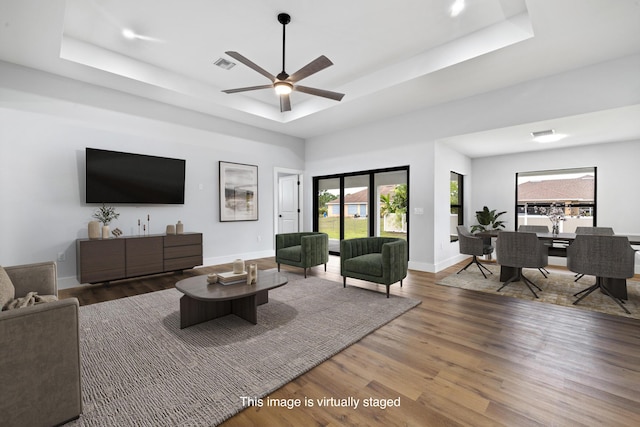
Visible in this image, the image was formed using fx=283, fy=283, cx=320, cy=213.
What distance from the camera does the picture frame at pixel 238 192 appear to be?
19.1 ft

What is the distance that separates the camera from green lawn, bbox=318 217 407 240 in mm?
6355

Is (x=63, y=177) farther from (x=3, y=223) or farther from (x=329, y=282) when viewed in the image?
(x=329, y=282)

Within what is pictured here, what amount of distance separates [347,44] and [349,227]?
398 cm

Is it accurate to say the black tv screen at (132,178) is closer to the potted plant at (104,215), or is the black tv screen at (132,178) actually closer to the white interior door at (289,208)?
the potted plant at (104,215)

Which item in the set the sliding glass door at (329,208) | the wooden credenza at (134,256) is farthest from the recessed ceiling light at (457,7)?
the wooden credenza at (134,256)

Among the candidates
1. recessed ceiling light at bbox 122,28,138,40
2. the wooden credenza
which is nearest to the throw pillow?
the wooden credenza

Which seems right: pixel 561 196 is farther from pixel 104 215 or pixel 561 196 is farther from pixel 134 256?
pixel 104 215

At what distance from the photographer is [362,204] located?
643cm

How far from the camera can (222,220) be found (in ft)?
19.1

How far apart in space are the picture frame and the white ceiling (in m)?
1.44

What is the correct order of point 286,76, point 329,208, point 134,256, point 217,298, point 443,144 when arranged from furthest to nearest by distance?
point 329,208, point 443,144, point 134,256, point 286,76, point 217,298

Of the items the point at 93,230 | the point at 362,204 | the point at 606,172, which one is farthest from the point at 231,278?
the point at 606,172

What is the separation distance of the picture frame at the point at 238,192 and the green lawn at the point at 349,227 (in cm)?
179

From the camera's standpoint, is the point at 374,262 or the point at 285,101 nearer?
the point at 285,101
